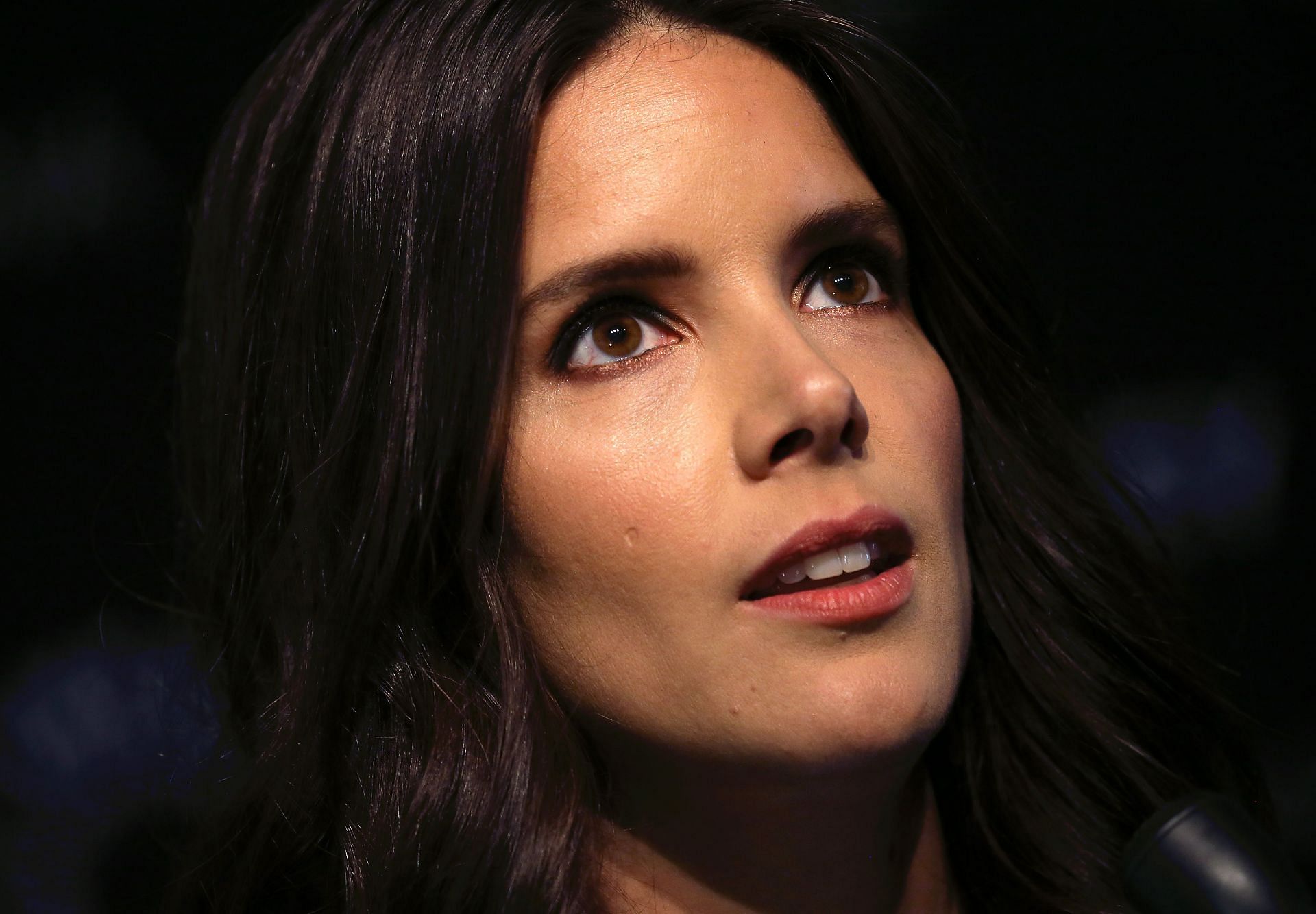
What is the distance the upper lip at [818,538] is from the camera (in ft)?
3.98

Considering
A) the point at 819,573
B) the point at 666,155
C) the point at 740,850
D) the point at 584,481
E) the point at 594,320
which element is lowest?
the point at 740,850

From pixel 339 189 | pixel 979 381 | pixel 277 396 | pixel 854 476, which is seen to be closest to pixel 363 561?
pixel 277 396

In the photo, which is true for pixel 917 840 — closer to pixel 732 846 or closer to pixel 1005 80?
pixel 732 846

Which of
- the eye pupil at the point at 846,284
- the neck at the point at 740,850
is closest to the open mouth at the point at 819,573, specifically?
the neck at the point at 740,850

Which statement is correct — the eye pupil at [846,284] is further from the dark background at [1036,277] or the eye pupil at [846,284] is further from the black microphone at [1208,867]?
the black microphone at [1208,867]

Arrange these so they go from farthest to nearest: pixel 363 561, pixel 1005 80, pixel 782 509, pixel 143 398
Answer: pixel 1005 80 < pixel 143 398 < pixel 363 561 < pixel 782 509

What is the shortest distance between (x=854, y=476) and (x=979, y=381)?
49cm

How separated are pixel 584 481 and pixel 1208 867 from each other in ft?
2.09

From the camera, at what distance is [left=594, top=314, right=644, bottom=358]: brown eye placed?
4.37 ft

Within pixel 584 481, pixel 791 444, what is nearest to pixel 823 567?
pixel 791 444

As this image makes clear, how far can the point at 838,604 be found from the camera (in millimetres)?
1234

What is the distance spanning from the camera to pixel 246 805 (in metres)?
1.43

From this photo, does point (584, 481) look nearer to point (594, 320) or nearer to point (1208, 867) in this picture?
point (594, 320)

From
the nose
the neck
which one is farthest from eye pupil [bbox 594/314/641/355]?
the neck
